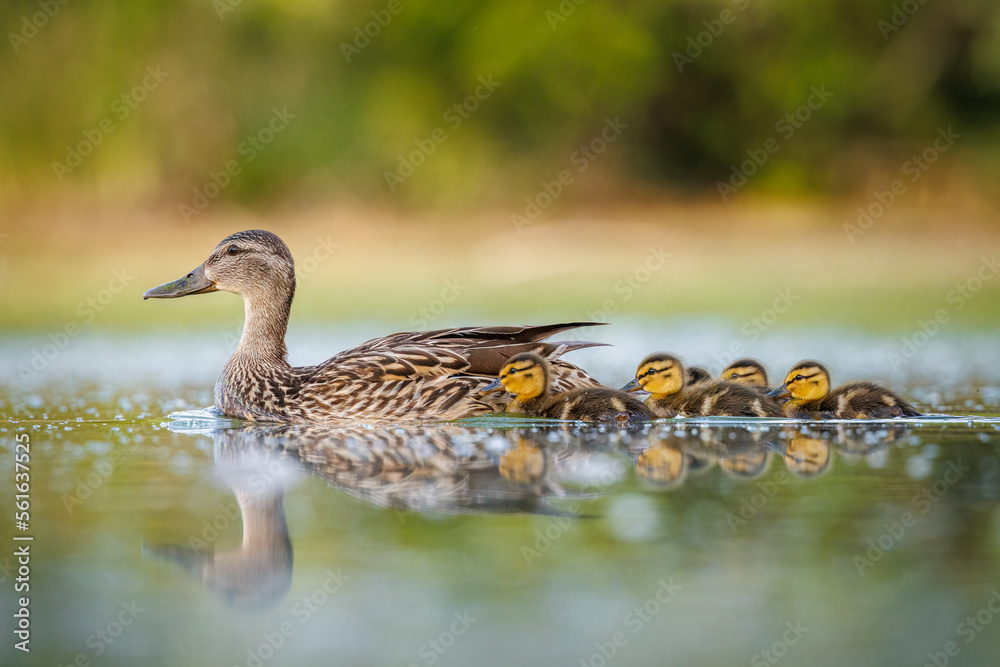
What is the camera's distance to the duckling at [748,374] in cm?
595

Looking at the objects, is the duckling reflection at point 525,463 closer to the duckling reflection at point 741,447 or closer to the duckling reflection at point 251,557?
the duckling reflection at point 741,447

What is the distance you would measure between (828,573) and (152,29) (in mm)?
14142

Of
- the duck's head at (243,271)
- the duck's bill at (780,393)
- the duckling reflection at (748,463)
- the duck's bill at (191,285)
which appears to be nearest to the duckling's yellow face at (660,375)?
the duck's bill at (780,393)

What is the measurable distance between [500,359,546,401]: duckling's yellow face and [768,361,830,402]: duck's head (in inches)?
36.8

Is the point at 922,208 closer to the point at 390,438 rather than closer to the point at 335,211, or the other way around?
the point at 335,211

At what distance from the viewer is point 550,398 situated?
5.49 m

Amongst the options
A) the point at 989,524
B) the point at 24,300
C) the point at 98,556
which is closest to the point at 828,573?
the point at 989,524

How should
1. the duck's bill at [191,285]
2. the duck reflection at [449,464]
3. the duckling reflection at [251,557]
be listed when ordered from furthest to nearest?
the duck's bill at [191,285], the duck reflection at [449,464], the duckling reflection at [251,557]

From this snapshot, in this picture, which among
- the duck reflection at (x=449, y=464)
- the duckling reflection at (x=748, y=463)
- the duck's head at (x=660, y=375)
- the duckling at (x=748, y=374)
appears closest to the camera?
the duck reflection at (x=449, y=464)

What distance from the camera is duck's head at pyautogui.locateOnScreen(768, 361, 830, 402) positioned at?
5430mm

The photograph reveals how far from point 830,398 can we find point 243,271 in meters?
2.64

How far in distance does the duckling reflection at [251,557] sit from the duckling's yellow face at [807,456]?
1610mm

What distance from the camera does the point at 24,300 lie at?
1162 centimetres

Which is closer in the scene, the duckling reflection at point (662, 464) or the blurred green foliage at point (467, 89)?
the duckling reflection at point (662, 464)
